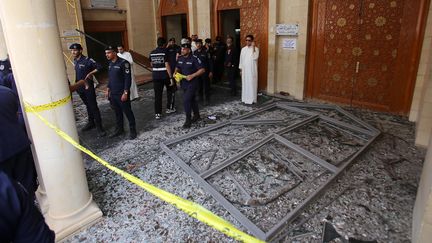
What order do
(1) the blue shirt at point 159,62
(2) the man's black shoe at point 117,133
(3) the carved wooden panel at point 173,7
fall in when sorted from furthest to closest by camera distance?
(3) the carved wooden panel at point 173,7, (1) the blue shirt at point 159,62, (2) the man's black shoe at point 117,133

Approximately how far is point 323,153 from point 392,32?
3.47m

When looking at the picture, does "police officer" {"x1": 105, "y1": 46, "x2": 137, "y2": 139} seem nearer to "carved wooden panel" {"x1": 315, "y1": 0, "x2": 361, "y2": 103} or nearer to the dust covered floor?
the dust covered floor

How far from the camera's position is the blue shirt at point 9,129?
2416 millimetres

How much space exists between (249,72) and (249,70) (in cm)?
6

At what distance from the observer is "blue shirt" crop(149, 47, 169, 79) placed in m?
6.30

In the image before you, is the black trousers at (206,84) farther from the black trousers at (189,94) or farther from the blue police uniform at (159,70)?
the black trousers at (189,94)

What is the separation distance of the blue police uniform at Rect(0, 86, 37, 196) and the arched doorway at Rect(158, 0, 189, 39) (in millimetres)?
9047

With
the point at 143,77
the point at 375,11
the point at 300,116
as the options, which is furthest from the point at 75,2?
the point at 375,11

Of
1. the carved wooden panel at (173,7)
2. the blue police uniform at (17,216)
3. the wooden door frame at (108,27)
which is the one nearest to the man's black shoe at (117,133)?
the blue police uniform at (17,216)

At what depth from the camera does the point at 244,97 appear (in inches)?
305

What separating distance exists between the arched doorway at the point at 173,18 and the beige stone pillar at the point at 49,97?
8.68 meters

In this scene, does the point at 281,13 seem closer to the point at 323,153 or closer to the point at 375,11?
the point at 375,11

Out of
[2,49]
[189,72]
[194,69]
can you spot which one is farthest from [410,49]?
[2,49]

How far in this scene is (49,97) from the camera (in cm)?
268
